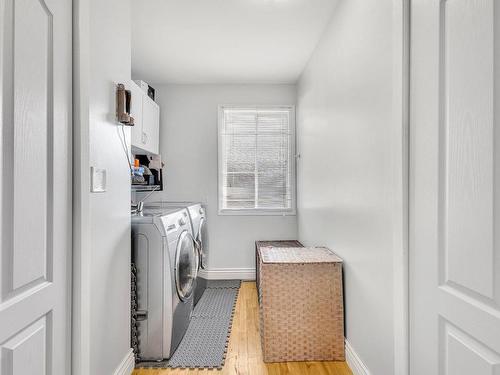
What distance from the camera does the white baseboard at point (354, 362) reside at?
1.81m

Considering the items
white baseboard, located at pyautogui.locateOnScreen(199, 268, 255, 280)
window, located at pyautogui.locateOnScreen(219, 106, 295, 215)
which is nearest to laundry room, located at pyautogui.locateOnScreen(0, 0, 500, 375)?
white baseboard, located at pyautogui.locateOnScreen(199, 268, 255, 280)

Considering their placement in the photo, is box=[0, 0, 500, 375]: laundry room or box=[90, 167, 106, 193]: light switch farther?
box=[90, 167, 106, 193]: light switch

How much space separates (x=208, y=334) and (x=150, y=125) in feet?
6.86

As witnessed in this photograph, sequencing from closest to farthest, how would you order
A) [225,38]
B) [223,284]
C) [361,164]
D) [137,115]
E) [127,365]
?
[361,164], [127,365], [225,38], [137,115], [223,284]

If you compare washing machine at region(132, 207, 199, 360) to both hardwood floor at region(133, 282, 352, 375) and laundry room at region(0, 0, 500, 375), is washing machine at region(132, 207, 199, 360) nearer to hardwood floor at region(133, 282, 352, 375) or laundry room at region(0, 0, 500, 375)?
laundry room at region(0, 0, 500, 375)

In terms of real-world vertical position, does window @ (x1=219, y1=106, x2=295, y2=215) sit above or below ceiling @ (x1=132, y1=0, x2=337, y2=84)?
below

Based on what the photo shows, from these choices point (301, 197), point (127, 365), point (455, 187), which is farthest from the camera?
point (301, 197)

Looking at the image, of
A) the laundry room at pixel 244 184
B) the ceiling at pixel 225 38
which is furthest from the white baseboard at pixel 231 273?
the ceiling at pixel 225 38

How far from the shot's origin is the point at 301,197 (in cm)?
366

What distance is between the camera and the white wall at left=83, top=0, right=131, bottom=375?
1521 millimetres

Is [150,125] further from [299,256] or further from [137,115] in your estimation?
[299,256]

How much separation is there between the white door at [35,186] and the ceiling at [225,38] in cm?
124

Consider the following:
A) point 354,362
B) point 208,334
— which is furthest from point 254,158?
point 354,362

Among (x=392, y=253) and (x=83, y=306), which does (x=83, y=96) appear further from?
(x=392, y=253)
